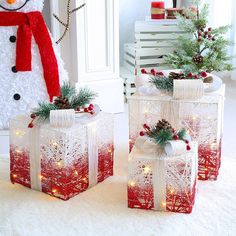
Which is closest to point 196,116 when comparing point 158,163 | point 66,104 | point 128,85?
point 158,163

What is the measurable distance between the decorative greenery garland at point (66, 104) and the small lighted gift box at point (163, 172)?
0.27m

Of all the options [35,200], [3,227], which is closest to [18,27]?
[35,200]

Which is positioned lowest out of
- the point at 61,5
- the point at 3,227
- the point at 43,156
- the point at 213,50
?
the point at 3,227

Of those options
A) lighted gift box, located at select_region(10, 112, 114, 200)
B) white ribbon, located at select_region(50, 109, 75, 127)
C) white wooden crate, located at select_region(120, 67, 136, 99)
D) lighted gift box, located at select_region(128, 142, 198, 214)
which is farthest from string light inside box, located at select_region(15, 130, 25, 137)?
white wooden crate, located at select_region(120, 67, 136, 99)

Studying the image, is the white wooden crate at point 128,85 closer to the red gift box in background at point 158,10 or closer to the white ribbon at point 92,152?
the red gift box in background at point 158,10

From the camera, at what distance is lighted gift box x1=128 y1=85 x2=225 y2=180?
1589 millimetres

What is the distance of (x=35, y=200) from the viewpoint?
5.01 feet

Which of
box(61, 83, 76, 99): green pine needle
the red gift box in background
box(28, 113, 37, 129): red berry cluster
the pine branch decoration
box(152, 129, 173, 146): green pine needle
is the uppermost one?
the red gift box in background

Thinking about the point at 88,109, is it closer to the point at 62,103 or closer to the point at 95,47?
the point at 62,103

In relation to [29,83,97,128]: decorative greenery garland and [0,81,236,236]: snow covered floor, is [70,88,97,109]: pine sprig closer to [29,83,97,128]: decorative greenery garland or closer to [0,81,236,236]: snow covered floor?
[29,83,97,128]: decorative greenery garland

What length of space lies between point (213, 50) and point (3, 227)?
169 centimetres

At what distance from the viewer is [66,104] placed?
1566 mm

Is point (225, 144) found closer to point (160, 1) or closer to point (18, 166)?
point (18, 166)

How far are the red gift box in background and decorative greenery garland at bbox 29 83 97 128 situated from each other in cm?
153
